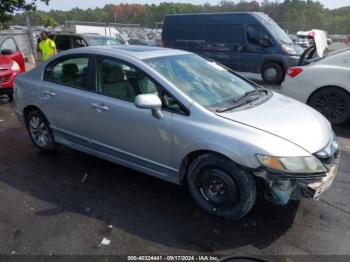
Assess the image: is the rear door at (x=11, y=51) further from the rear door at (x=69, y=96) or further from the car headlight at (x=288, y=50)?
the car headlight at (x=288, y=50)

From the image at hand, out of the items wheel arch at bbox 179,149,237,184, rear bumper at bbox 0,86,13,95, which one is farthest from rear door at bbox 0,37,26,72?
wheel arch at bbox 179,149,237,184

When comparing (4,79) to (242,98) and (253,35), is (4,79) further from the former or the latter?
(253,35)

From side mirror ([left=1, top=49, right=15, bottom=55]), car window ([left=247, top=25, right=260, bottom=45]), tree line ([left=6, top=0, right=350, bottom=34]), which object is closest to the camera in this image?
side mirror ([left=1, top=49, right=15, bottom=55])

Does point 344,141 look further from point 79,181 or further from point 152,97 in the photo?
point 79,181

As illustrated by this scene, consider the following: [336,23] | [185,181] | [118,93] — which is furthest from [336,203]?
[336,23]

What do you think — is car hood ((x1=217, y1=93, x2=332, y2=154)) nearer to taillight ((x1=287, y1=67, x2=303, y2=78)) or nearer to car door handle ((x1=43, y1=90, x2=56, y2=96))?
car door handle ((x1=43, y1=90, x2=56, y2=96))

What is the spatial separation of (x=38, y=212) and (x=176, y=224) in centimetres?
139

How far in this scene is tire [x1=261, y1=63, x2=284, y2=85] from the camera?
11.5m

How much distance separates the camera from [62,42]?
14.1 meters

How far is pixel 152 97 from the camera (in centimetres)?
342

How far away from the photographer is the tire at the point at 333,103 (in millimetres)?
6281

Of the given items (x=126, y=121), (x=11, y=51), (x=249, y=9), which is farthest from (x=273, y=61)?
(x=249, y=9)

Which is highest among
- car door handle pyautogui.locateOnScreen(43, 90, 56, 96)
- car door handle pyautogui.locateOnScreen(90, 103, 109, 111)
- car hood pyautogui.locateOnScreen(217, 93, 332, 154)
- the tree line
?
car hood pyautogui.locateOnScreen(217, 93, 332, 154)

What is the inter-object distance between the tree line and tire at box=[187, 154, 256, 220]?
158ft
